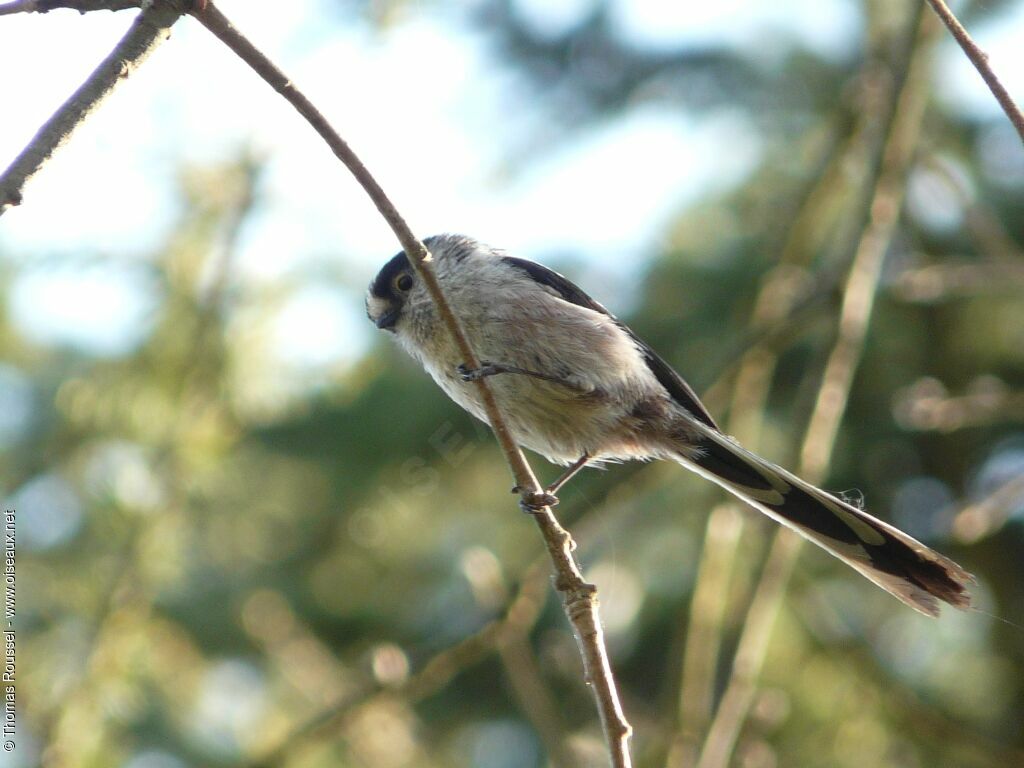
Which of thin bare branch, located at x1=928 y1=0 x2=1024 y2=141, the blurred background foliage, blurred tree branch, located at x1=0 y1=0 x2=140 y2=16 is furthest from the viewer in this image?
the blurred background foliage

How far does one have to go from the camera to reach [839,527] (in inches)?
119

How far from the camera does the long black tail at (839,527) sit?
8.30ft

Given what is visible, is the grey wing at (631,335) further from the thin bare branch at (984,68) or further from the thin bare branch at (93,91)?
the thin bare branch at (93,91)

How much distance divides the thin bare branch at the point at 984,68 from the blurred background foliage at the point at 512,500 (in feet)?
6.20

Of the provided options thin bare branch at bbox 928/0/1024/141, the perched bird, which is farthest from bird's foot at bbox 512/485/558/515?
thin bare branch at bbox 928/0/1024/141

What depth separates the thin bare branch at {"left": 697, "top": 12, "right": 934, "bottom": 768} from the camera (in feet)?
11.4

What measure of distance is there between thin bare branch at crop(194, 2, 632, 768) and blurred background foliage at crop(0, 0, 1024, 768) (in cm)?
88

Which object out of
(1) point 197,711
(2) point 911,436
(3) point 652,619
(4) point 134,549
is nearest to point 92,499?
(4) point 134,549

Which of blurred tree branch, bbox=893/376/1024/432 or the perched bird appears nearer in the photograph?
the perched bird

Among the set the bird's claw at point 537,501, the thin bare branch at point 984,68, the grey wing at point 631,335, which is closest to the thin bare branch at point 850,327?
the grey wing at point 631,335

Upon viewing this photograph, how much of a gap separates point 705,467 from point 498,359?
73cm

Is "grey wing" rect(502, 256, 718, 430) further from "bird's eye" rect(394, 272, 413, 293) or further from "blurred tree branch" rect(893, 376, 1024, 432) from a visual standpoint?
"blurred tree branch" rect(893, 376, 1024, 432)

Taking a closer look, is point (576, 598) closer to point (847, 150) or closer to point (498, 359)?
point (498, 359)

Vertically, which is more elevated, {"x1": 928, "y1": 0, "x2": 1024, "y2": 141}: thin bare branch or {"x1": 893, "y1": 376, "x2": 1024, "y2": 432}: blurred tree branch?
{"x1": 893, "y1": 376, "x2": 1024, "y2": 432}: blurred tree branch
